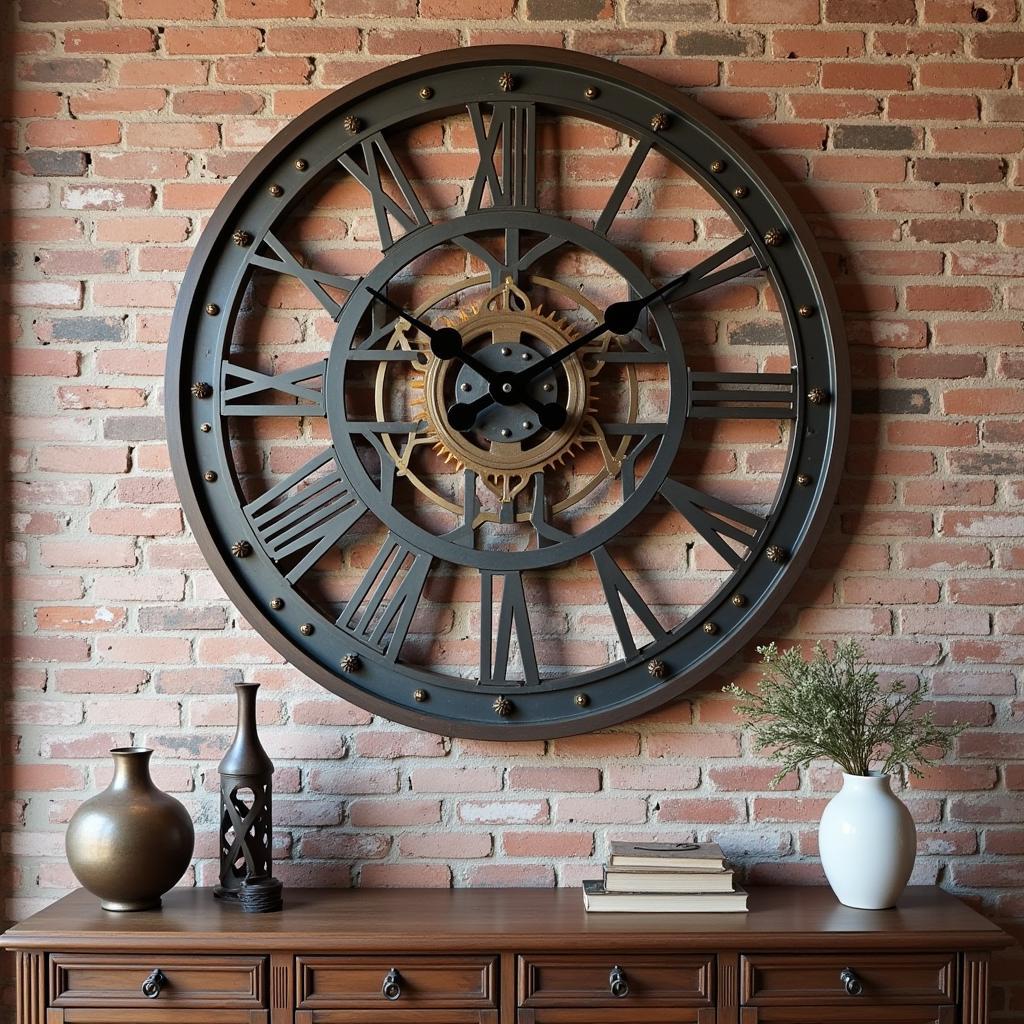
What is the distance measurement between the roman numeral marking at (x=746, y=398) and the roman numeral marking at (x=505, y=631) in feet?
1.53

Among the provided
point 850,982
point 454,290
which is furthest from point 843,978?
point 454,290

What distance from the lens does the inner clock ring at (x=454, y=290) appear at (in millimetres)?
1925

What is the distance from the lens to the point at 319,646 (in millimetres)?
1930

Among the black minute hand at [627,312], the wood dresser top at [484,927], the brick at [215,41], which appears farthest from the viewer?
the brick at [215,41]

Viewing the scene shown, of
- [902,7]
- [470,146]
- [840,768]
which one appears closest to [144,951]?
[840,768]

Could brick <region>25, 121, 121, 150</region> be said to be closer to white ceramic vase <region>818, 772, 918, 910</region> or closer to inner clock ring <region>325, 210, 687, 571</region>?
inner clock ring <region>325, 210, 687, 571</region>

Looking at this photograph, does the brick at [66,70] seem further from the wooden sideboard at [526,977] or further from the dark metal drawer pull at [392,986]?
the dark metal drawer pull at [392,986]

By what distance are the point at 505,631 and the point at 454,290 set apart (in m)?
0.64

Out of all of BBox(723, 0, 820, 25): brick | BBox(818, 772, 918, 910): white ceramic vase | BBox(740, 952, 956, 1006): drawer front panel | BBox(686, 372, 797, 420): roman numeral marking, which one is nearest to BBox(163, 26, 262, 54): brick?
BBox(723, 0, 820, 25): brick

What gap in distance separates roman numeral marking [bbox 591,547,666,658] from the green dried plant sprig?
191mm

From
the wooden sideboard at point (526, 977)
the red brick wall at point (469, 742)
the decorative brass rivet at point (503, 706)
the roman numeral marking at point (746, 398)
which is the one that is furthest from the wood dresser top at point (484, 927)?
the roman numeral marking at point (746, 398)

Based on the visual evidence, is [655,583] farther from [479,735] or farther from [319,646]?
[319,646]

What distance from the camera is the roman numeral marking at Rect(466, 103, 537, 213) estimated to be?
195cm

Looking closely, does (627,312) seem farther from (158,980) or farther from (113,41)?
(158,980)
